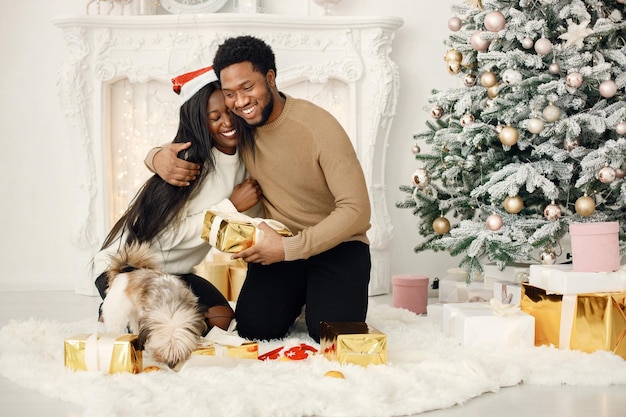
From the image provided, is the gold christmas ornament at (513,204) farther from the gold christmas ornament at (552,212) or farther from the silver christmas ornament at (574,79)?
the silver christmas ornament at (574,79)

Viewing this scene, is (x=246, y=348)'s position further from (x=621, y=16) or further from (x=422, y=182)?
(x=621, y=16)

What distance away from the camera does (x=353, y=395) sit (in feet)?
6.02

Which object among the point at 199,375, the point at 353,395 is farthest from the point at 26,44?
the point at 353,395

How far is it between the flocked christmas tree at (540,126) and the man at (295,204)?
0.62m

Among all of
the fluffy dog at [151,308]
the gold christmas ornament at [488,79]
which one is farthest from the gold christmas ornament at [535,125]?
the fluffy dog at [151,308]

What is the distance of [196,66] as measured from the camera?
394 cm

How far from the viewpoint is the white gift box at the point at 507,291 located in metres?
2.88

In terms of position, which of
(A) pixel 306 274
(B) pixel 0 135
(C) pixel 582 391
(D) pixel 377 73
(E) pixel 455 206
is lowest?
(C) pixel 582 391

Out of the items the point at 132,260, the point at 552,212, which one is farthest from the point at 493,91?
the point at 132,260

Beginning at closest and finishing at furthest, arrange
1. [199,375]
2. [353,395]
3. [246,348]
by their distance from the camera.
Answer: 1. [353,395]
2. [199,375]
3. [246,348]

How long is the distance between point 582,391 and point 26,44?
3426mm

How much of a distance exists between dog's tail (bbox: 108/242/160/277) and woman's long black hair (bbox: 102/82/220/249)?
0.17m

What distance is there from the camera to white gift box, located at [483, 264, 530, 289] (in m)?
2.97

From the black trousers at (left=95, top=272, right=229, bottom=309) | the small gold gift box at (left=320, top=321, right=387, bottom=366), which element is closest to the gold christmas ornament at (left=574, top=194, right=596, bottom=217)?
the small gold gift box at (left=320, top=321, right=387, bottom=366)
